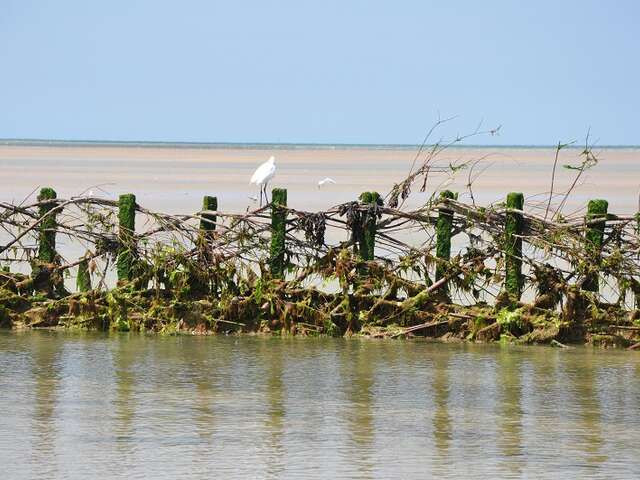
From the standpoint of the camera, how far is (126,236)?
495 inches

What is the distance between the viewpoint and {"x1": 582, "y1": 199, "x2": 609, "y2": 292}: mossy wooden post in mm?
12055

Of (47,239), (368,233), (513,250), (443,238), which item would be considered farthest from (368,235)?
(47,239)

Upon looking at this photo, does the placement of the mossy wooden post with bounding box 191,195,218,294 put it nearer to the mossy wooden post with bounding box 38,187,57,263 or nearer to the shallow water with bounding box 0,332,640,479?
the shallow water with bounding box 0,332,640,479

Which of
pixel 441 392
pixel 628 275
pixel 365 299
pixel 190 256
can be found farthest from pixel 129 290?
pixel 628 275

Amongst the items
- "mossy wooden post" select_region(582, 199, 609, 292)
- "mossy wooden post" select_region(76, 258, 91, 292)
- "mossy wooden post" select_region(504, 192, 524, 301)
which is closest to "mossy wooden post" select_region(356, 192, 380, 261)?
"mossy wooden post" select_region(504, 192, 524, 301)

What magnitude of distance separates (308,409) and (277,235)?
3757 mm

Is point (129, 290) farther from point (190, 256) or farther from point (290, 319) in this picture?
point (290, 319)

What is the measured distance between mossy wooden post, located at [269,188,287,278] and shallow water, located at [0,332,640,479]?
0.82 metres

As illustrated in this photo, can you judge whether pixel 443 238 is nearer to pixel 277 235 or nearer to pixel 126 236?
pixel 277 235

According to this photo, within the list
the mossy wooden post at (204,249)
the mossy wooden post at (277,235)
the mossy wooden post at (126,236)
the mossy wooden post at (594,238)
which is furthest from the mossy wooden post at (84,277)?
the mossy wooden post at (594,238)

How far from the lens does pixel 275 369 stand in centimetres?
1059

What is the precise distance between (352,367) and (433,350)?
4.14ft

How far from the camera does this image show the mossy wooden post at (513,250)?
39.9ft

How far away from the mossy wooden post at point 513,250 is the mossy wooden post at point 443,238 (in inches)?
23.6
